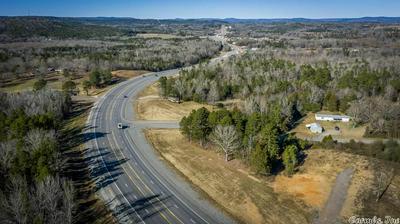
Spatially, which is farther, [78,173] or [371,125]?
[371,125]

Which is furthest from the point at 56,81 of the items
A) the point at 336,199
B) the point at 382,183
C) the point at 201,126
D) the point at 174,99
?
the point at 382,183

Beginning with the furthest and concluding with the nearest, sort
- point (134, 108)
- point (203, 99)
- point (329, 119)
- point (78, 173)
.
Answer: point (203, 99)
point (134, 108)
point (329, 119)
point (78, 173)

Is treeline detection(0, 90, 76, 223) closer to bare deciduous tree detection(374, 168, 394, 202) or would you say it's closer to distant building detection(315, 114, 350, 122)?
bare deciduous tree detection(374, 168, 394, 202)

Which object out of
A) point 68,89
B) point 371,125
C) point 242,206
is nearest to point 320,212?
point 242,206

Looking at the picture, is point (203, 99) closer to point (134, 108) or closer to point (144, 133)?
point (134, 108)

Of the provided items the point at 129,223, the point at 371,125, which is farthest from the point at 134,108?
the point at 371,125

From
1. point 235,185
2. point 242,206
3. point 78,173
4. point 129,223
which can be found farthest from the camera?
point 78,173

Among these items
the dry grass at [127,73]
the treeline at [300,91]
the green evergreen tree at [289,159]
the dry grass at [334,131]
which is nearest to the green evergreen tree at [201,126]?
the green evergreen tree at [289,159]
